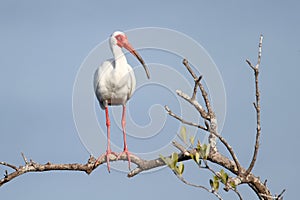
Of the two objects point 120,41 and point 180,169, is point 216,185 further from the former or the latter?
point 120,41

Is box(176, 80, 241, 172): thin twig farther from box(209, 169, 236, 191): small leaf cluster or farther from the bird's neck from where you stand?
the bird's neck

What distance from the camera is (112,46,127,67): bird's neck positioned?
529 inches

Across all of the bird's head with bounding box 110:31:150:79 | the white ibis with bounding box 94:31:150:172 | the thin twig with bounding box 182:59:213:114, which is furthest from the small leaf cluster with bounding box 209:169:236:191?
the bird's head with bounding box 110:31:150:79

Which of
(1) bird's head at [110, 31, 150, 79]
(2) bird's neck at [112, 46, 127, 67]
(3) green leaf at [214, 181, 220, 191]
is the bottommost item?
(3) green leaf at [214, 181, 220, 191]

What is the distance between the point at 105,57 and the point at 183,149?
5.61m

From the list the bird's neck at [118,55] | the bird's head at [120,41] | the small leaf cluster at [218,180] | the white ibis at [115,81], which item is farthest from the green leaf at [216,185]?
the bird's head at [120,41]

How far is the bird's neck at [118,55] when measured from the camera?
1344cm

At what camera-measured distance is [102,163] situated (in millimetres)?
10984

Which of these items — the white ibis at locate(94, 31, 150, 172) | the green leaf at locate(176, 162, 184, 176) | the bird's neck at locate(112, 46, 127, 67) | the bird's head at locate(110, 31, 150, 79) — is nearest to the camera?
the green leaf at locate(176, 162, 184, 176)

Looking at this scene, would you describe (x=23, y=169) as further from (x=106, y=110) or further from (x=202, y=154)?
(x=106, y=110)

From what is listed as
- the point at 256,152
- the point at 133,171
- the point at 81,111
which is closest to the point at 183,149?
the point at 256,152

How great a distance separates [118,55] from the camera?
13812 millimetres

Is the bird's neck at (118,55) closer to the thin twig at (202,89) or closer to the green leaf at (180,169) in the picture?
the thin twig at (202,89)

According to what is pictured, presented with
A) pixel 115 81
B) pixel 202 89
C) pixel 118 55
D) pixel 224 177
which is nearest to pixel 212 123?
pixel 202 89
